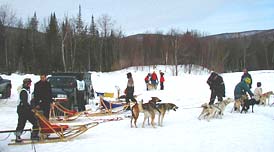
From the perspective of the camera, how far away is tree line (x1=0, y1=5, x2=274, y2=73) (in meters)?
50.9

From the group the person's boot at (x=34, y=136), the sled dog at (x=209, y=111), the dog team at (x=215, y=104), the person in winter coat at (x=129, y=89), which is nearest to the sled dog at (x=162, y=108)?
the dog team at (x=215, y=104)

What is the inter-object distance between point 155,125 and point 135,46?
46.9 meters

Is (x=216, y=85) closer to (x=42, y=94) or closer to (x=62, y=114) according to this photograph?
(x=62, y=114)

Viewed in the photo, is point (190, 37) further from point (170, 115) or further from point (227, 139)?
point (227, 139)

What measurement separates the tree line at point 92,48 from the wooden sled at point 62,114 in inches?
1407

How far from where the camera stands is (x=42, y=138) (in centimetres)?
845

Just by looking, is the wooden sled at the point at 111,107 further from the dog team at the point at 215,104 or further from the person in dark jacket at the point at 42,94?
the person in dark jacket at the point at 42,94

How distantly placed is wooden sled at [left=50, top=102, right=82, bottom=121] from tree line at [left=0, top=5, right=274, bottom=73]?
35.7 metres

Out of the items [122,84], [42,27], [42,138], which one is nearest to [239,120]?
[42,138]

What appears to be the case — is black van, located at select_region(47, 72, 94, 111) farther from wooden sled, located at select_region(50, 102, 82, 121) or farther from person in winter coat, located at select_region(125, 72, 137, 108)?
person in winter coat, located at select_region(125, 72, 137, 108)

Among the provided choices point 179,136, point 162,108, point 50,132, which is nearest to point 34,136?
point 50,132

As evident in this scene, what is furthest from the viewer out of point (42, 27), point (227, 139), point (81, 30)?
point (42, 27)

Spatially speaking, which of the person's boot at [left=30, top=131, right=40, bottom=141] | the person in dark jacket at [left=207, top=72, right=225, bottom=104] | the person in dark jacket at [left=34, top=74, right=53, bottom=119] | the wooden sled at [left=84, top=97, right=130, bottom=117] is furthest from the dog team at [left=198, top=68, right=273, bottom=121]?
the person's boot at [left=30, top=131, right=40, bottom=141]

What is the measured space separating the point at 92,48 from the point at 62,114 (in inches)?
1685
